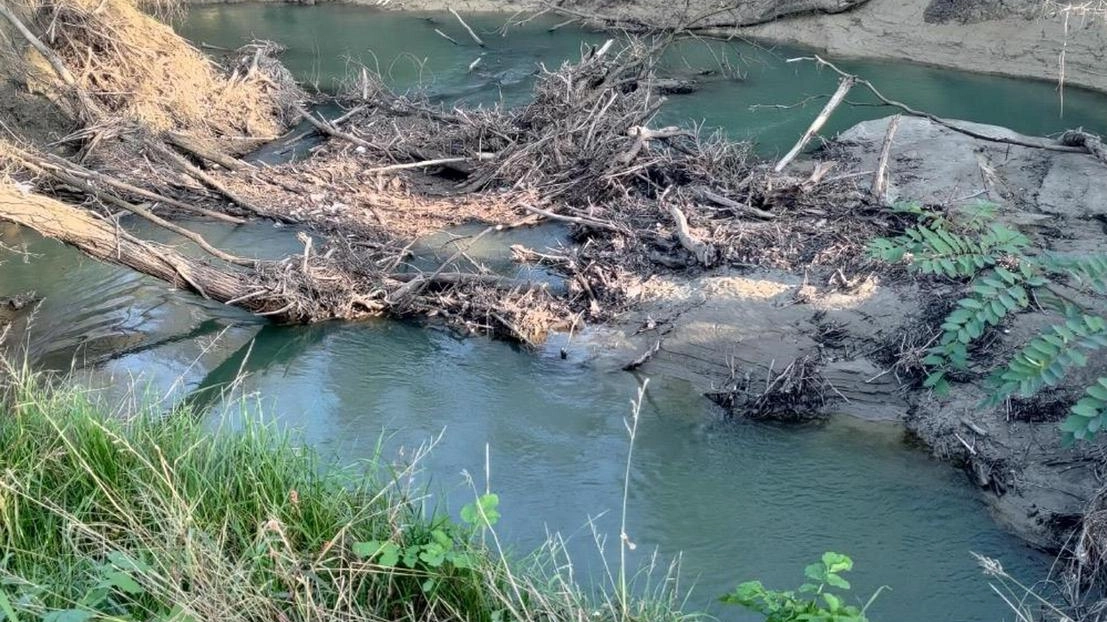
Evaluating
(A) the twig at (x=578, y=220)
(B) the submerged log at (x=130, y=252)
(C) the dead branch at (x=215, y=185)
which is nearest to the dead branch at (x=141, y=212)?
(B) the submerged log at (x=130, y=252)

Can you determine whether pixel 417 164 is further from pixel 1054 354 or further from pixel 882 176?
pixel 1054 354

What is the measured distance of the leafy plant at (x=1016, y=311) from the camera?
5.09 metres

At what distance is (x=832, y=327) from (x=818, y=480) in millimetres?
1446

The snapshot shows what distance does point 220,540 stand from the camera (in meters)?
4.07

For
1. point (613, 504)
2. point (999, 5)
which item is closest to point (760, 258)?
point (613, 504)

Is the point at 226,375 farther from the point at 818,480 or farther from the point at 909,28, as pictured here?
the point at 909,28

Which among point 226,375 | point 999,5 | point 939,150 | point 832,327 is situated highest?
point 999,5

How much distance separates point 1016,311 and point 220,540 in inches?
210

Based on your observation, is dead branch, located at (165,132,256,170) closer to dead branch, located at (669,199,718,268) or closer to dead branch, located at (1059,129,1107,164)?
dead branch, located at (669,199,718,268)

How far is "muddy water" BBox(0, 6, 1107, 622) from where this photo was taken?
5.77 m

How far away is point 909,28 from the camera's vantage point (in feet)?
52.1

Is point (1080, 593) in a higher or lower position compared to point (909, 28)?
lower

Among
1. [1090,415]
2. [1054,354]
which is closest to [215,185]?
[1054,354]

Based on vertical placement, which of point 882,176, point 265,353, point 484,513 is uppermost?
point 882,176
